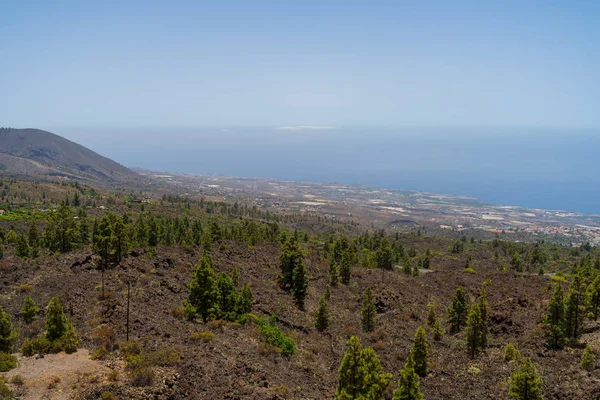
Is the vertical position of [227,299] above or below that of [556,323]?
below

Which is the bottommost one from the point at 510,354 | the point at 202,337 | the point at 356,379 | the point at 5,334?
the point at 510,354

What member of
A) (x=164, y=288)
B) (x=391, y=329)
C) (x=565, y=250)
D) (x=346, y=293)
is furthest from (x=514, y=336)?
(x=565, y=250)

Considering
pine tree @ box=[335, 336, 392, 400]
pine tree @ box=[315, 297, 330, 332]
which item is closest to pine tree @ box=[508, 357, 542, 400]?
pine tree @ box=[335, 336, 392, 400]

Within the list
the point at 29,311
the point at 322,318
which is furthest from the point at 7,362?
the point at 322,318

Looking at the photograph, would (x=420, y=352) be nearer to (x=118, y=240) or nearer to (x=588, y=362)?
(x=588, y=362)

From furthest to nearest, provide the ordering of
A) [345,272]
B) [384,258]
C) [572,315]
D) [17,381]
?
[384,258], [345,272], [572,315], [17,381]

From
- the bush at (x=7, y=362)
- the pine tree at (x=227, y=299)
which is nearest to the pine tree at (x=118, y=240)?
the pine tree at (x=227, y=299)
